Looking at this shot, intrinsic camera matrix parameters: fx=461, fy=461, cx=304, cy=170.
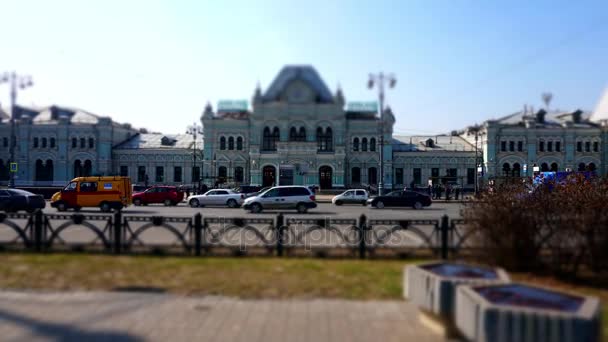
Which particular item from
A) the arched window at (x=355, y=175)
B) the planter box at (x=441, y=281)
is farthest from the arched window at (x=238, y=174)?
the planter box at (x=441, y=281)

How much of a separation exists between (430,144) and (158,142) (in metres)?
34.6

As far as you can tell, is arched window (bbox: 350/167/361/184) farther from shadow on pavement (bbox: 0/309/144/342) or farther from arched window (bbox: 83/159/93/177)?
shadow on pavement (bbox: 0/309/144/342)

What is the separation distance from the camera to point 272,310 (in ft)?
23.3

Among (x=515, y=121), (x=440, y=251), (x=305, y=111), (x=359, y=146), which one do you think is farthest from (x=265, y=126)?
(x=440, y=251)

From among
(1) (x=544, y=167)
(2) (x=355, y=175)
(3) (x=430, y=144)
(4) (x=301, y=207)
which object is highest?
(3) (x=430, y=144)

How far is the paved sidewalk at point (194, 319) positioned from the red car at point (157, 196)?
23.8 m

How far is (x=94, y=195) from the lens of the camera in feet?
84.9

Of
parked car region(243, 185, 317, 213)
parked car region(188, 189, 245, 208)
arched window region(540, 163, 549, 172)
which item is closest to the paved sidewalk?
parked car region(243, 185, 317, 213)

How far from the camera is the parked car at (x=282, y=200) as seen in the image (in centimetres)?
2594

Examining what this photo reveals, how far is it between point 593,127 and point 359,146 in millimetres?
28020

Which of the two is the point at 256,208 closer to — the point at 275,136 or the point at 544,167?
the point at 275,136

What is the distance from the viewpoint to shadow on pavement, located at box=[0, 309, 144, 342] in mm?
5863

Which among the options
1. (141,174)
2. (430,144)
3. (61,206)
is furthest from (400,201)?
(141,174)

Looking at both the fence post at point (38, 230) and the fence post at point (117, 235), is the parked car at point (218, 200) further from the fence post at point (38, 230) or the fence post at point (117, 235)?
the fence post at point (117, 235)
